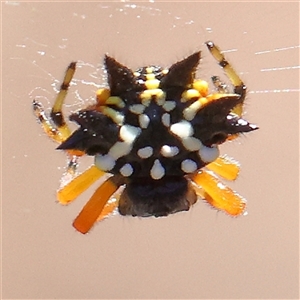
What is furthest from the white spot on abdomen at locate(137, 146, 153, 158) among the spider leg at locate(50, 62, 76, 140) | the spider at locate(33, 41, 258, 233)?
the spider leg at locate(50, 62, 76, 140)

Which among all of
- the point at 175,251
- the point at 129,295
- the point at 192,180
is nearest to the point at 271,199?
the point at 175,251

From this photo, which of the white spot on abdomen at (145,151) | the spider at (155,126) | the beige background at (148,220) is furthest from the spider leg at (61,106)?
the beige background at (148,220)

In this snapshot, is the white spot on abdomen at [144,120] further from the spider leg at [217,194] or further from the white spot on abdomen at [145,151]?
the spider leg at [217,194]

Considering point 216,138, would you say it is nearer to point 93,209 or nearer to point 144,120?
point 144,120

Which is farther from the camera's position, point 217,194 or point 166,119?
point 217,194

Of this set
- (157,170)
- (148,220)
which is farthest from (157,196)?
(148,220)

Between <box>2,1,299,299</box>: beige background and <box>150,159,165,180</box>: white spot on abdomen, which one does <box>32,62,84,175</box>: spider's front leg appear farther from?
<box>2,1,299,299</box>: beige background
